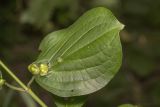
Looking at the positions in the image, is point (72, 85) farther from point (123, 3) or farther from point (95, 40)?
point (123, 3)

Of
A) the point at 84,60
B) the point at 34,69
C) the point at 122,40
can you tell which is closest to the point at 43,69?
the point at 34,69

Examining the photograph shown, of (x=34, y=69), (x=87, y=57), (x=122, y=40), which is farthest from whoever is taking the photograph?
(x=122, y=40)

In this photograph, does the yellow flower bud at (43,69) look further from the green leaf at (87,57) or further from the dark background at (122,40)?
the dark background at (122,40)

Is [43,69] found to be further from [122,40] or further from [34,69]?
[122,40]

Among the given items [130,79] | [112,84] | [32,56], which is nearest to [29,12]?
[32,56]

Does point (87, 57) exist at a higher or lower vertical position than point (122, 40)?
higher

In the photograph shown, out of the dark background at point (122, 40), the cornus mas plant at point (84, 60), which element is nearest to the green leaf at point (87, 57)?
the cornus mas plant at point (84, 60)
